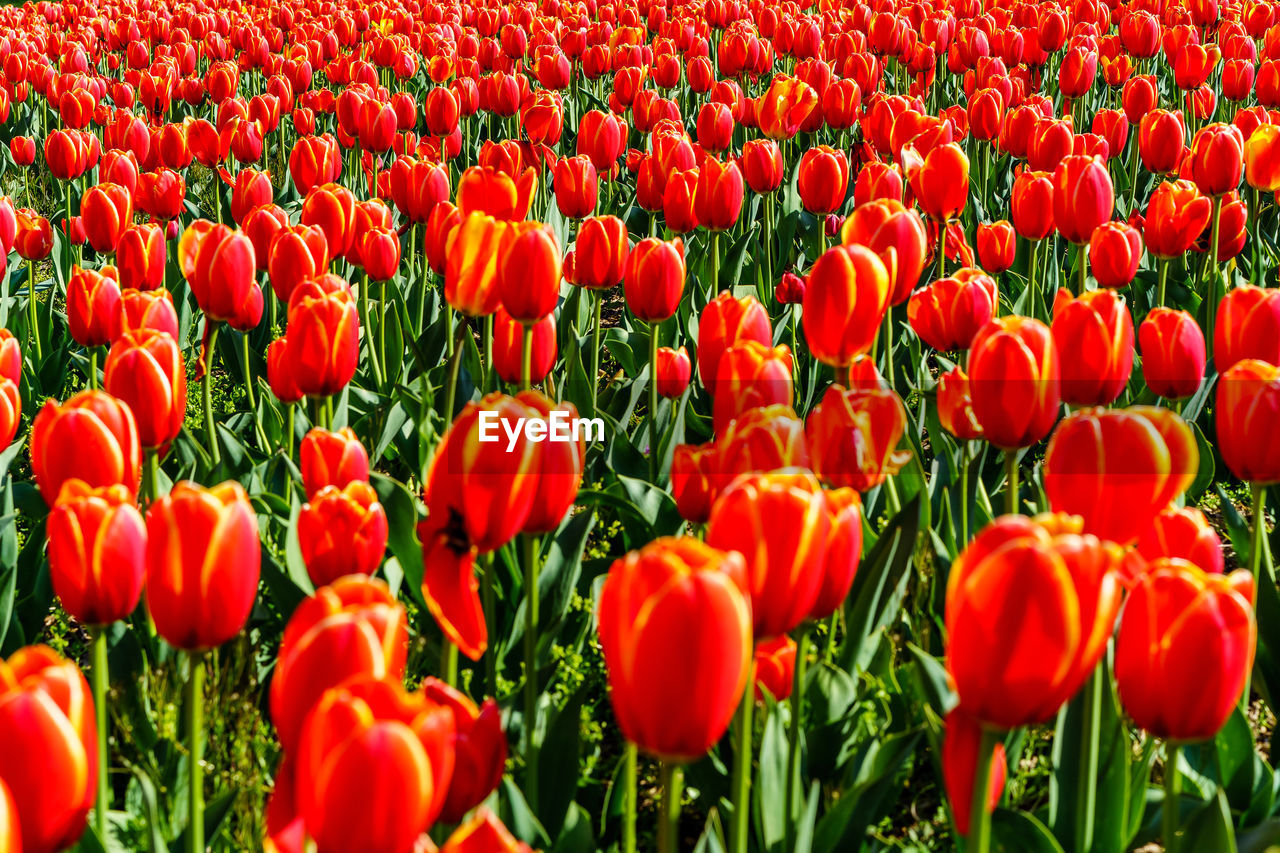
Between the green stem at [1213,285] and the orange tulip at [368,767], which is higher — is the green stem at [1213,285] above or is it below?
below

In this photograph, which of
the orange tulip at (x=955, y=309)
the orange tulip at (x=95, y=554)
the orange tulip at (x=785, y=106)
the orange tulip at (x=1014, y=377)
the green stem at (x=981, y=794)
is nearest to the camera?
the green stem at (x=981, y=794)

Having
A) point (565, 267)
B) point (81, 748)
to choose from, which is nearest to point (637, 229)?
point (565, 267)

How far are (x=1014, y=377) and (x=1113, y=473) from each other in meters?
0.40

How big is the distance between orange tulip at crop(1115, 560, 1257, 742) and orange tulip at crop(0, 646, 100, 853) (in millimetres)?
958

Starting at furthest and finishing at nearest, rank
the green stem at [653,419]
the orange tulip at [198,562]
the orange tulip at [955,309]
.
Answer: the green stem at [653,419], the orange tulip at [955,309], the orange tulip at [198,562]

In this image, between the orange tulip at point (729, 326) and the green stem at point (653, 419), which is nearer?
the orange tulip at point (729, 326)

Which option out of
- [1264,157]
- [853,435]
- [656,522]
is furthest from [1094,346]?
[1264,157]

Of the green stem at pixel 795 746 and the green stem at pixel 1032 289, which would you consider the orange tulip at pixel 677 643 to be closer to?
the green stem at pixel 795 746

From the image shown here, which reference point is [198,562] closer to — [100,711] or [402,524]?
[100,711]

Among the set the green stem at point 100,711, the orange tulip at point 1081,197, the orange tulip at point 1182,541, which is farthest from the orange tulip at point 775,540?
the orange tulip at point 1081,197

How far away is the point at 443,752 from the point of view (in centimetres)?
109

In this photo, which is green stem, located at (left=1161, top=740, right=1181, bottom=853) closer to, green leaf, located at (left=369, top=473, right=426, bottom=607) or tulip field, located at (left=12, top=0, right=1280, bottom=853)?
Answer: tulip field, located at (left=12, top=0, right=1280, bottom=853)

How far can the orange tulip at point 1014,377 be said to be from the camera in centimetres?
188

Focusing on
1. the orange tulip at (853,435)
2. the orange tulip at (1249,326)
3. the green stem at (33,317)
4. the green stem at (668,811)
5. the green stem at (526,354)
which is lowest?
the green stem at (33,317)
